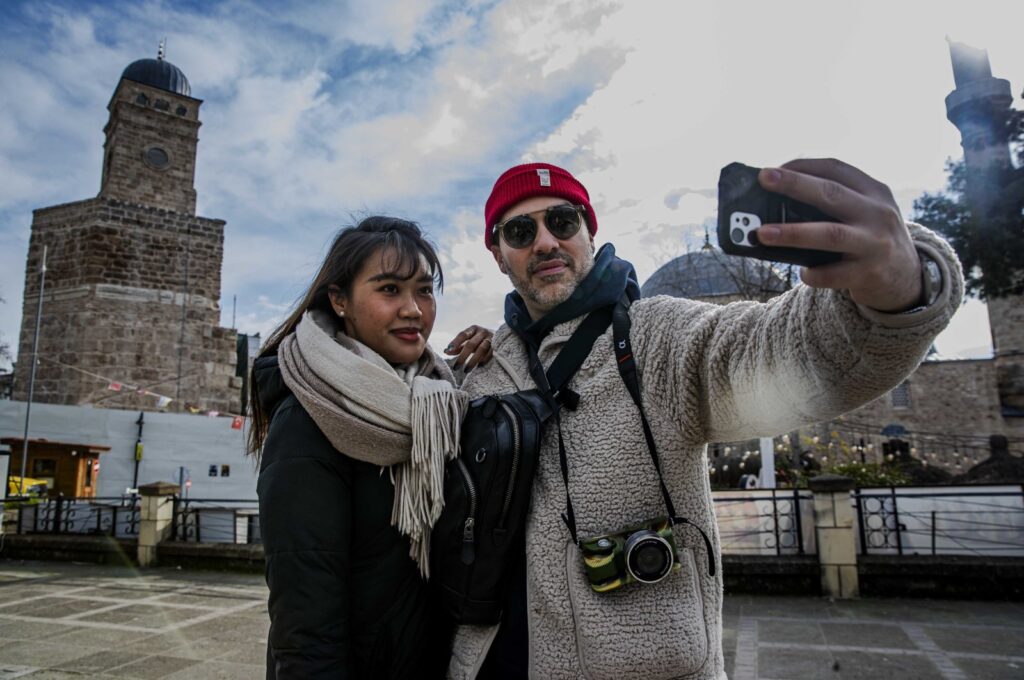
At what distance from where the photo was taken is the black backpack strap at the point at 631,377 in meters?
1.39

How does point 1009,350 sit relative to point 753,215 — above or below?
above

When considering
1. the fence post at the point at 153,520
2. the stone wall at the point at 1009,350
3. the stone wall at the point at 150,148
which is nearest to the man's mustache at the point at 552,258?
the fence post at the point at 153,520

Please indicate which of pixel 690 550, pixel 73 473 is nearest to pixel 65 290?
pixel 73 473

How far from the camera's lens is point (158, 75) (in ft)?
83.0

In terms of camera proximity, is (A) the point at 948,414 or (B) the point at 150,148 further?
(A) the point at 948,414

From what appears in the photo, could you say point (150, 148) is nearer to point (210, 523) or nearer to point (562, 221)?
point (210, 523)

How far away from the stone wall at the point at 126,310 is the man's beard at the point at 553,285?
22.4 metres

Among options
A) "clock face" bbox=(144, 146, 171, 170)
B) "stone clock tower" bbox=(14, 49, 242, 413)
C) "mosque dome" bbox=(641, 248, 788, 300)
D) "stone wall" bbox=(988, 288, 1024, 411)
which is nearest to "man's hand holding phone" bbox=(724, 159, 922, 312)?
"stone clock tower" bbox=(14, 49, 242, 413)

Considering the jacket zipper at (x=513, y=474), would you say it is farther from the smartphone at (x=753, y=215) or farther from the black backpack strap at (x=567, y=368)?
the smartphone at (x=753, y=215)

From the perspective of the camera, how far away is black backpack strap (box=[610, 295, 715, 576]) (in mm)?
1388

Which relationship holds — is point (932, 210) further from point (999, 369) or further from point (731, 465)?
point (999, 369)

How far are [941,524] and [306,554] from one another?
8.80m

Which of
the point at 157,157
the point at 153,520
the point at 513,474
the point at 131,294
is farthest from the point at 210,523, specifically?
the point at 157,157

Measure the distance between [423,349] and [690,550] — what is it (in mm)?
910
